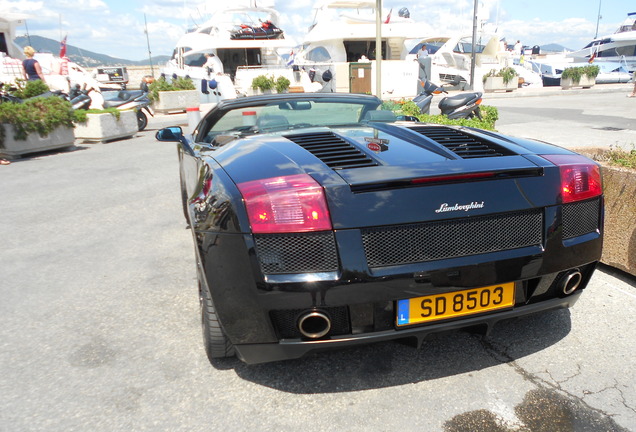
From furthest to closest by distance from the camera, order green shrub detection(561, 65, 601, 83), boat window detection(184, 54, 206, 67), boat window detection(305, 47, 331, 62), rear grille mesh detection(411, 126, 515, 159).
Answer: boat window detection(305, 47, 331, 62) < boat window detection(184, 54, 206, 67) < green shrub detection(561, 65, 601, 83) < rear grille mesh detection(411, 126, 515, 159)

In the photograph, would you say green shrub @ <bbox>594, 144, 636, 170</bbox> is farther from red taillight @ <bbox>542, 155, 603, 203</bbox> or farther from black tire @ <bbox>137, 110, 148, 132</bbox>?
black tire @ <bbox>137, 110, 148, 132</bbox>

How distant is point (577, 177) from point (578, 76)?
28.8m

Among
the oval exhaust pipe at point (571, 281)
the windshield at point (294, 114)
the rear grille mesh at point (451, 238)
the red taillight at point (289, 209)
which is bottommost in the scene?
the oval exhaust pipe at point (571, 281)

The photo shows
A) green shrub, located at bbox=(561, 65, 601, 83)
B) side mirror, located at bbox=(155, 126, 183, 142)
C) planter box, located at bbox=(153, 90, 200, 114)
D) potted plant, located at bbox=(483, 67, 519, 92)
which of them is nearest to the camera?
side mirror, located at bbox=(155, 126, 183, 142)

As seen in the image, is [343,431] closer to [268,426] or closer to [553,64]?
[268,426]

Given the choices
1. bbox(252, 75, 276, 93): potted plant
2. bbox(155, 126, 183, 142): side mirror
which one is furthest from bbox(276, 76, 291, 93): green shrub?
bbox(155, 126, 183, 142): side mirror

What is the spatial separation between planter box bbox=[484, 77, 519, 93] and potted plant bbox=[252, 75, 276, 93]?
1195 centimetres

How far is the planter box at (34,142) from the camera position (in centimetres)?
970

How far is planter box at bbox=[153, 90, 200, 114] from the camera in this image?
1750 centimetres

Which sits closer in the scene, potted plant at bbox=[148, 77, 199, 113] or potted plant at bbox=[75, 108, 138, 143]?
potted plant at bbox=[75, 108, 138, 143]

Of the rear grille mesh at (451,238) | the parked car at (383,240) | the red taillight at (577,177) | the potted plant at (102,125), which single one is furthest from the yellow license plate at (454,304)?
the potted plant at (102,125)

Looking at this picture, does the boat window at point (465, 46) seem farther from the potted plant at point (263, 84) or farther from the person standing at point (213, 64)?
the potted plant at point (263, 84)

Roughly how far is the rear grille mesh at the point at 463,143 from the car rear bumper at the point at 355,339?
2.47ft

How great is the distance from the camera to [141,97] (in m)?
14.2
